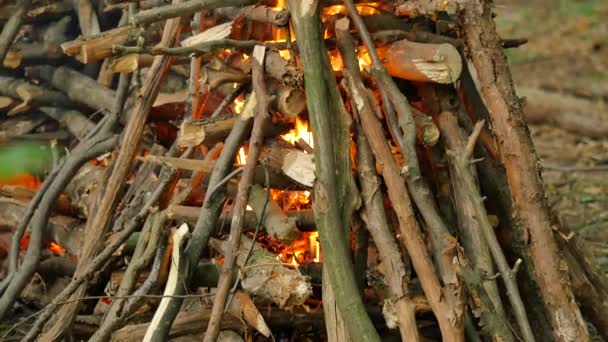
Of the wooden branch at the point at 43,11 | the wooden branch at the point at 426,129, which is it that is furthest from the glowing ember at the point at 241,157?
the wooden branch at the point at 43,11

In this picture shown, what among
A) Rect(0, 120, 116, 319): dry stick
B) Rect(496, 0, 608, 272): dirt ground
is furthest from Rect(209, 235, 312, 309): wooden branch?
Rect(496, 0, 608, 272): dirt ground

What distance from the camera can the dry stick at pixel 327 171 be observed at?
10.6 feet

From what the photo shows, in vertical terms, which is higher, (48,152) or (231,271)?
(48,152)

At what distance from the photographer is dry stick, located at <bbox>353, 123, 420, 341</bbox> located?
3219 millimetres

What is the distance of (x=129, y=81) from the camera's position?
5043mm

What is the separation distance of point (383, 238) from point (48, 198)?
2.23 metres

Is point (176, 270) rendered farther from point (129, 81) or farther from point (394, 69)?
point (129, 81)

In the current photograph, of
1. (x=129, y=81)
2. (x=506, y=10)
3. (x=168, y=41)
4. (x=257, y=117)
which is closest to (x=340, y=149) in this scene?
(x=257, y=117)

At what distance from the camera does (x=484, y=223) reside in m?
3.49

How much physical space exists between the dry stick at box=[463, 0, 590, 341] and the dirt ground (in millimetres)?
2113

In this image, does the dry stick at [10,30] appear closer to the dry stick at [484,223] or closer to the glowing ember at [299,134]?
the glowing ember at [299,134]

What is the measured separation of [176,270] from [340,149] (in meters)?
0.83

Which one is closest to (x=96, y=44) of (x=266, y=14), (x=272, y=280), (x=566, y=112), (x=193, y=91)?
(x=193, y=91)

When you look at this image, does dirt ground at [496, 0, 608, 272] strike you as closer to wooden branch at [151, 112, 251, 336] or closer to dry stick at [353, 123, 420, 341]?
dry stick at [353, 123, 420, 341]
